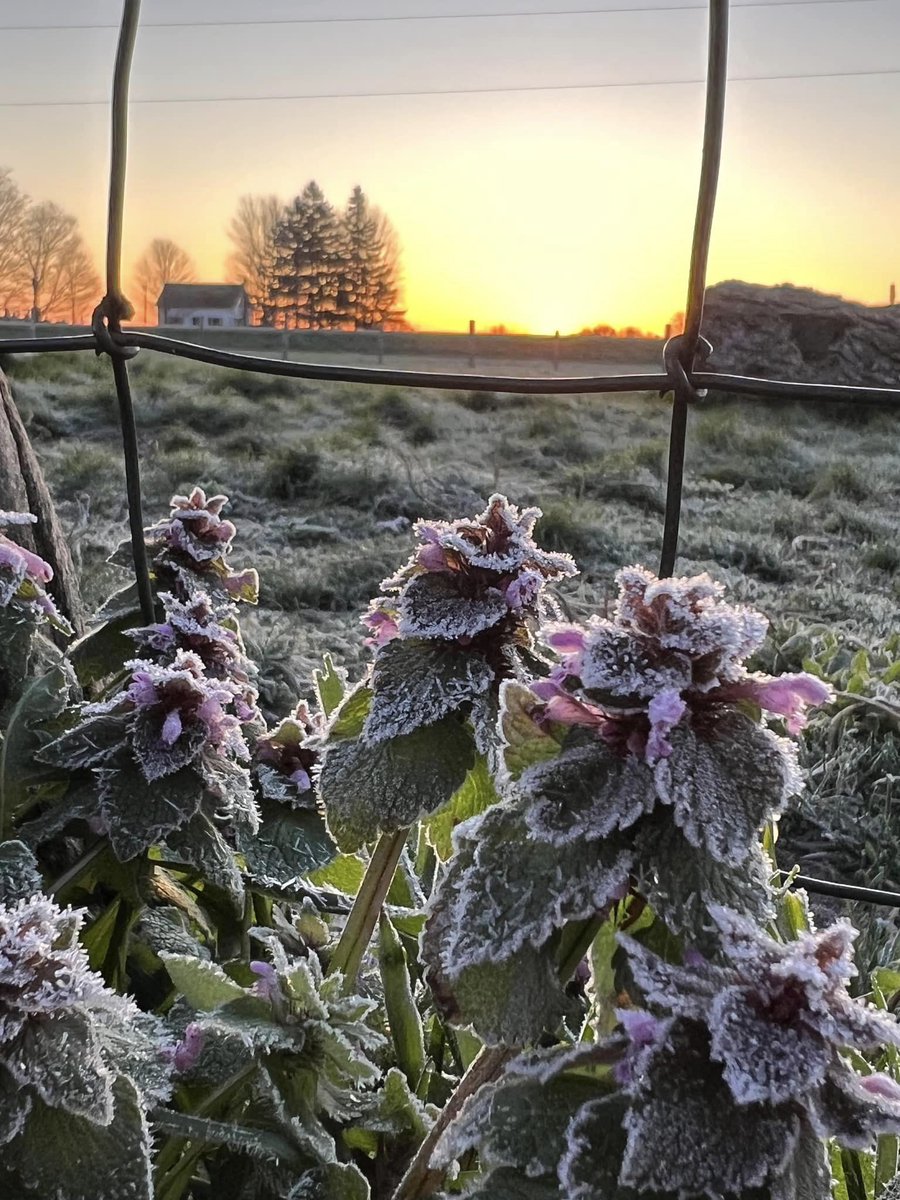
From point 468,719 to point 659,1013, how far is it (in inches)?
5.2

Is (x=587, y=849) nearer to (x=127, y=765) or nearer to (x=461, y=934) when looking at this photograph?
(x=461, y=934)

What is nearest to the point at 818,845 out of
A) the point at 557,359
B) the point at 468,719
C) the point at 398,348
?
Answer: the point at 468,719

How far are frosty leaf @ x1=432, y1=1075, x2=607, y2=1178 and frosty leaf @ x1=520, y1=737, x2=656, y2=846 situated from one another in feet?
0.26

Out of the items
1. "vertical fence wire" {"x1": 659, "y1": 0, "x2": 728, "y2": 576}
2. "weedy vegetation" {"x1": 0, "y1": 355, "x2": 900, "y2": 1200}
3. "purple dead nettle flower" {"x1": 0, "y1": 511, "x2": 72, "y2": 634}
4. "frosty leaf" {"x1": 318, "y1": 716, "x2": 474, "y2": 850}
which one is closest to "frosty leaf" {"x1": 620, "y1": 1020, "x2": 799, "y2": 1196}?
"weedy vegetation" {"x1": 0, "y1": 355, "x2": 900, "y2": 1200}

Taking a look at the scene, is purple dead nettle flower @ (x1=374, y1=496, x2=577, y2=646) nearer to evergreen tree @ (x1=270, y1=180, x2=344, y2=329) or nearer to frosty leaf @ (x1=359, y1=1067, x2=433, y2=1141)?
frosty leaf @ (x1=359, y1=1067, x2=433, y2=1141)

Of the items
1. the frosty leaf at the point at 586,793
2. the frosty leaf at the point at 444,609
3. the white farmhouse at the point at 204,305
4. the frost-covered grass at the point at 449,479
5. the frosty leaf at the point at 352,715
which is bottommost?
the frost-covered grass at the point at 449,479

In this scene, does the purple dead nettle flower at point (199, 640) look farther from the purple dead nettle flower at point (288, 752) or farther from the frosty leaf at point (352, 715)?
the frosty leaf at point (352, 715)

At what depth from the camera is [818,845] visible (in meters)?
1.88

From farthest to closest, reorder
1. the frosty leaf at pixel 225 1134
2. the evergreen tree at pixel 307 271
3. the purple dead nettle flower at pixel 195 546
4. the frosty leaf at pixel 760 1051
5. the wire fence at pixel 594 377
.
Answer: the evergreen tree at pixel 307 271 → the purple dead nettle flower at pixel 195 546 → the wire fence at pixel 594 377 → the frosty leaf at pixel 225 1134 → the frosty leaf at pixel 760 1051

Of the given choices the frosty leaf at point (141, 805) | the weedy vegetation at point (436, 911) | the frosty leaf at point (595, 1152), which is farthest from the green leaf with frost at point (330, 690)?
the frosty leaf at point (595, 1152)

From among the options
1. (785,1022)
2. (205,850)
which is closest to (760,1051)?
(785,1022)

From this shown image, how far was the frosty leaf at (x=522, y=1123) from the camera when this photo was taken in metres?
0.31

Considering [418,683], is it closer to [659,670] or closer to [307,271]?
[659,670]

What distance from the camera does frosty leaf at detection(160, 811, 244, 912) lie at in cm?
53
